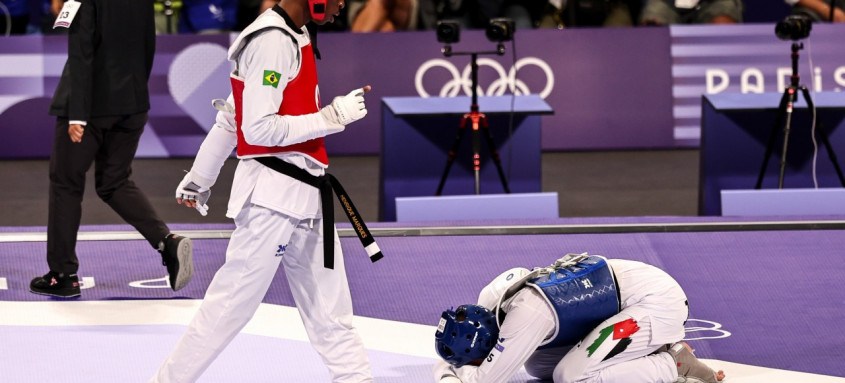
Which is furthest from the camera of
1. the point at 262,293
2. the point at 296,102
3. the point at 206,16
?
the point at 206,16

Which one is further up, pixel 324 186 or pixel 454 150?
pixel 324 186

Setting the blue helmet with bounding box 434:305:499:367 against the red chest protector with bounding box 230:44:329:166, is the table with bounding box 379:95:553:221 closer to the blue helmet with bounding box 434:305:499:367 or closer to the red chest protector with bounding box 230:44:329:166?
the blue helmet with bounding box 434:305:499:367

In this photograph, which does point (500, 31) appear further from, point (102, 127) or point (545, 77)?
point (102, 127)

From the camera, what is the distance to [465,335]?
189 inches

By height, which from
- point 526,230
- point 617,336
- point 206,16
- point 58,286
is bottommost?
point 526,230

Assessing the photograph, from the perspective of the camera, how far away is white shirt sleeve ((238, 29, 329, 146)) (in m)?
4.47

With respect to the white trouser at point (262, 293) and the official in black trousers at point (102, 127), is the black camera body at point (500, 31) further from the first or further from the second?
the white trouser at point (262, 293)

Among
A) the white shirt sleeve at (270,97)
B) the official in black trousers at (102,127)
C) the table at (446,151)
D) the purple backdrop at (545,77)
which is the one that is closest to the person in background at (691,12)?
the purple backdrop at (545,77)

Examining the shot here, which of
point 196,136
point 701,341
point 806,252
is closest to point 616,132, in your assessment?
point 196,136

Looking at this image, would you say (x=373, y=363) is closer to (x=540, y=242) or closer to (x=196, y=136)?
(x=540, y=242)

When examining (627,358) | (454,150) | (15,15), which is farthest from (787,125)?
(15,15)

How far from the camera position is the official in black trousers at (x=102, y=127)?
6020mm

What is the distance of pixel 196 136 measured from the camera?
1066 centimetres

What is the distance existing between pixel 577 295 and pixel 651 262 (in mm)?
1926
